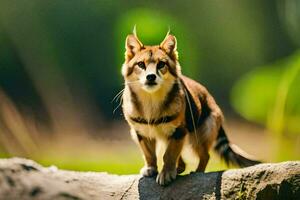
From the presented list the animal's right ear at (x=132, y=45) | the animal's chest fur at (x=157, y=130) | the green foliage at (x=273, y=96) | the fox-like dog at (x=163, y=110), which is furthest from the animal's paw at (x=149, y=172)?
the green foliage at (x=273, y=96)

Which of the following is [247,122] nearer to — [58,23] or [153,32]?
[153,32]

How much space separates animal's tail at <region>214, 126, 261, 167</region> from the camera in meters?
3.47

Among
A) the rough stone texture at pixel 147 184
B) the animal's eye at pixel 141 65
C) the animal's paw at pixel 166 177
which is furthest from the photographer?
the animal's eye at pixel 141 65

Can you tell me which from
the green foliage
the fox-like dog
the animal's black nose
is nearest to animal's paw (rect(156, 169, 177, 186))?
the fox-like dog

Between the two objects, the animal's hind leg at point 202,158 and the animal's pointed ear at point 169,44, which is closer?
the animal's pointed ear at point 169,44

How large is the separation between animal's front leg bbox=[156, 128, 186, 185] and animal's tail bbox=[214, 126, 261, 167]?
1.29ft

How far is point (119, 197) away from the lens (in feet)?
10.2

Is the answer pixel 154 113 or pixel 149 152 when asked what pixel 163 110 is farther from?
pixel 149 152

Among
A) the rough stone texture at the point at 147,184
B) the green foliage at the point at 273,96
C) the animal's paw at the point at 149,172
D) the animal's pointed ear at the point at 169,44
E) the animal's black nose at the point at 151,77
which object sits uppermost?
the green foliage at the point at 273,96

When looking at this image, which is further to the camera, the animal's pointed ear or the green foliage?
the green foliage

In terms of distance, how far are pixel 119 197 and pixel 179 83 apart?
0.63 m

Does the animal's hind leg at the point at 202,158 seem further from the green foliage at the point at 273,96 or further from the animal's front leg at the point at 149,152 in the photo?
the green foliage at the point at 273,96

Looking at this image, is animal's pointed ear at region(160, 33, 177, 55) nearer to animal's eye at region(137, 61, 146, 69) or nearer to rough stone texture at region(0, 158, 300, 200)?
animal's eye at region(137, 61, 146, 69)

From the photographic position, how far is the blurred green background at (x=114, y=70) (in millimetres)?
4234
